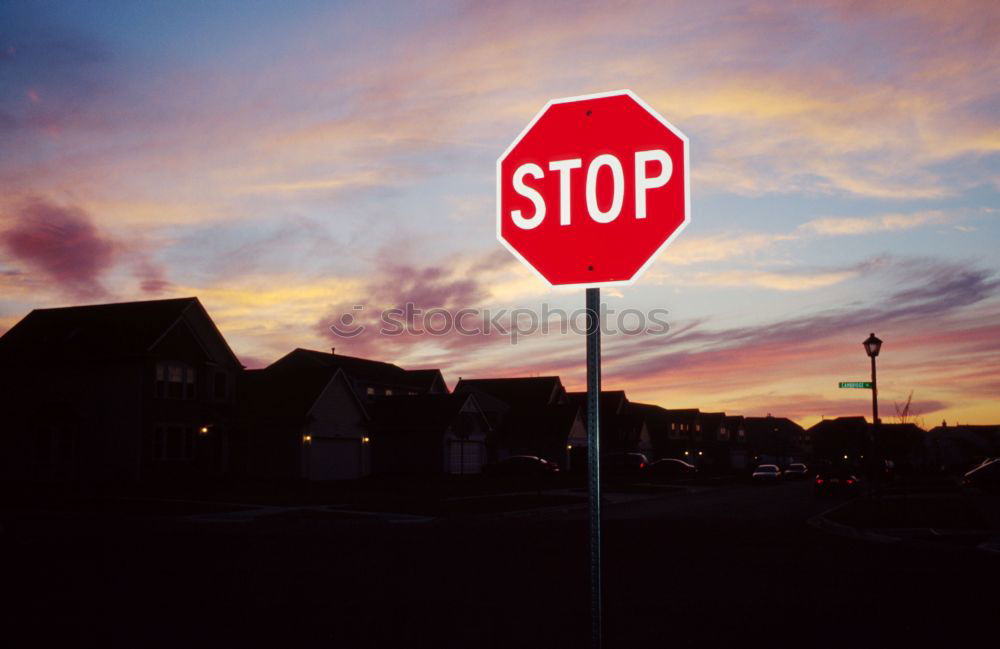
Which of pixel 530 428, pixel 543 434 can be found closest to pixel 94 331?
pixel 543 434

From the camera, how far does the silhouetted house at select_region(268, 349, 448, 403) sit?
67.8 meters

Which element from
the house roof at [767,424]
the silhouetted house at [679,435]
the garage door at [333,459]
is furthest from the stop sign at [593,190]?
the house roof at [767,424]

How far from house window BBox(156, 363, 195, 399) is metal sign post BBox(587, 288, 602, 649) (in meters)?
38.1

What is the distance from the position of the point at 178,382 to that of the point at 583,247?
39.2 meters

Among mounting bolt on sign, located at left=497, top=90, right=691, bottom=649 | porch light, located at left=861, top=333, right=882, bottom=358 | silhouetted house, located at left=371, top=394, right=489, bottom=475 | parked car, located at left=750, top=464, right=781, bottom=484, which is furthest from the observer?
parked car, located at left=750, top=464, right=781, bottom=484

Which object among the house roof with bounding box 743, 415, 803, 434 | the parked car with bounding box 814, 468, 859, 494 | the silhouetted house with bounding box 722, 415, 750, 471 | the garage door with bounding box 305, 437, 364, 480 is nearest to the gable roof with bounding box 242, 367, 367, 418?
the garage door with bounding box 305, 437, 364, 480

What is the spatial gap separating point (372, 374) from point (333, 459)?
23.2 metres

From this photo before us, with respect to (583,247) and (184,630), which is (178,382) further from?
(583,247)

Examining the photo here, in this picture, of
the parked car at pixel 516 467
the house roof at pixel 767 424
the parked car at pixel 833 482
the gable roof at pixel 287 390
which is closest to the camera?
the parked car at pixel 833 482

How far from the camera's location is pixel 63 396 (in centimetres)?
3934

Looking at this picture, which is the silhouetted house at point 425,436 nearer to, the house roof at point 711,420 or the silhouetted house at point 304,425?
the silhouetted house at point 304,425

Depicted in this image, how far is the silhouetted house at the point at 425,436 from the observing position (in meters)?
56.6

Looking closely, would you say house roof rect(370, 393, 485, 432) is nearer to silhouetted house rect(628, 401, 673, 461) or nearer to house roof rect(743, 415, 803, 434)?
silhouetted house rect(628, 401, 673, 461)

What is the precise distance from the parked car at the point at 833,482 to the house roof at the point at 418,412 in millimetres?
22526
